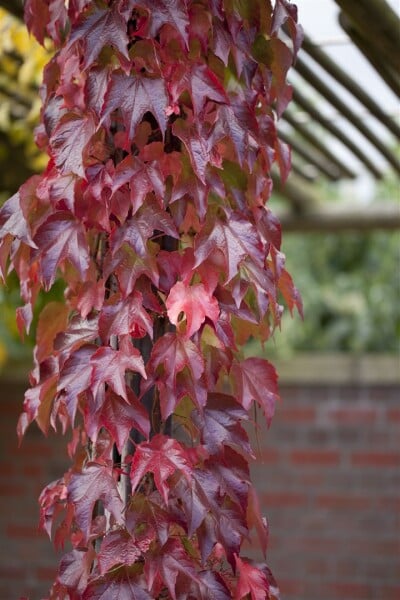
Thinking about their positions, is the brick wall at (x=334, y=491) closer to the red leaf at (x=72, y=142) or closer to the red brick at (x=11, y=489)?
the red brick at (x=11, y=489)

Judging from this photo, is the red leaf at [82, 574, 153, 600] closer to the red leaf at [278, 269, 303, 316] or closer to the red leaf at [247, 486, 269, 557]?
the red leaf at [247, 486, 269, 557]

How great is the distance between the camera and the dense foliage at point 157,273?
4.29 feet

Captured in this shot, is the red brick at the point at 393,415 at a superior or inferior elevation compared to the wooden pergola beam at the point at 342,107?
inferior

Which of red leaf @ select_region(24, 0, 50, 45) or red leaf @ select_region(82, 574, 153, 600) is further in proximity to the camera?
red leaf @ select_region(24, 0, 50, 45)

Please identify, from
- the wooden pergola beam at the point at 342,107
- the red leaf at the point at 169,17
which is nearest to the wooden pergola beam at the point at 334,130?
the wooden pergola beam at the point at 342,107

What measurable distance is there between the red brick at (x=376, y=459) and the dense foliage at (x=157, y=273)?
317 centimetres

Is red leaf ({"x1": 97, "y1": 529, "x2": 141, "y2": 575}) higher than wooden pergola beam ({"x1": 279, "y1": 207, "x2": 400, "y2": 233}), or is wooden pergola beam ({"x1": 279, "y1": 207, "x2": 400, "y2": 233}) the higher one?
wooden pergola beam ({"x1": 279, "y1": 207, "x2": 400, "y2": 233})

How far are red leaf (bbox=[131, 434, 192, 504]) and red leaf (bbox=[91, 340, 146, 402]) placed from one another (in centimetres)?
8

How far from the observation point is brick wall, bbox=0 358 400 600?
4551mm

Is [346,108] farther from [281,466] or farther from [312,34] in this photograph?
[281,466]

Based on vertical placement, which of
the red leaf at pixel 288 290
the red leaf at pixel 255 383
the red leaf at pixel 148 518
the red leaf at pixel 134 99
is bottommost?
the red leaf at pixel 148 518

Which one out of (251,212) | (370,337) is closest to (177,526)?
A: (251,212)

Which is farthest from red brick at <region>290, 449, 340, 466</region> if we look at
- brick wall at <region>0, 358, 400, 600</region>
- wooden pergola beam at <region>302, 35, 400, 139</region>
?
wooden pergola beam at <region>302, 35, 400, 139</region>

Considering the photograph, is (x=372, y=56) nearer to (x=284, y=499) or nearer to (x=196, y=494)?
(x=196, y=494)
